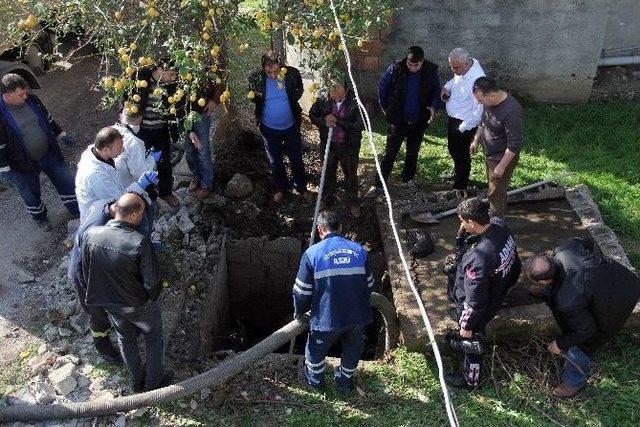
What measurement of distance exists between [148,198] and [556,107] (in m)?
6.00

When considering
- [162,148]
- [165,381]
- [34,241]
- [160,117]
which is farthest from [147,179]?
[34,241]

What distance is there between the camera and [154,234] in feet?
20.3

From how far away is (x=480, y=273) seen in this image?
4.27 m

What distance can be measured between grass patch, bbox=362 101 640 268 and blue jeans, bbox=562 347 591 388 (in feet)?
6.16

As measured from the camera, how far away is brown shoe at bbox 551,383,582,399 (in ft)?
15.6

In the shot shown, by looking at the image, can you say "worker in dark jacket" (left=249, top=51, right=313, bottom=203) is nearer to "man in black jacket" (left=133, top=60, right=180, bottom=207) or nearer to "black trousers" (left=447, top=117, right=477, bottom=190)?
"man in black jacket" (left=133, top=60, right=180, bottom=207)

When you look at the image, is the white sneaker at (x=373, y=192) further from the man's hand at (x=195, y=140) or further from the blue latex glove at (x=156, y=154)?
the blue latex glove at (x=156, y=154)

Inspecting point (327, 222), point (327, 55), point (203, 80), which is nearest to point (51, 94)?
point (203, 80)

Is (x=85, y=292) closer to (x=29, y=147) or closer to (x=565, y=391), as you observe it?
(x=29, y=147)

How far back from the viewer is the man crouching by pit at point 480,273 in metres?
4.29

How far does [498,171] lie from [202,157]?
3.09m

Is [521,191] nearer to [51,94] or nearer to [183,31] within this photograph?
[183,31]

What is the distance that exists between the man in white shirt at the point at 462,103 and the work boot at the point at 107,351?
13.0 ft

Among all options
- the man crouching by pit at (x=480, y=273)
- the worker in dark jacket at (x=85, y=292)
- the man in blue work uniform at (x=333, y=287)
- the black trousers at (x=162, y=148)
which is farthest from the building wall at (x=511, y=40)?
the worker in dark jacket at (x=85, y=292)
